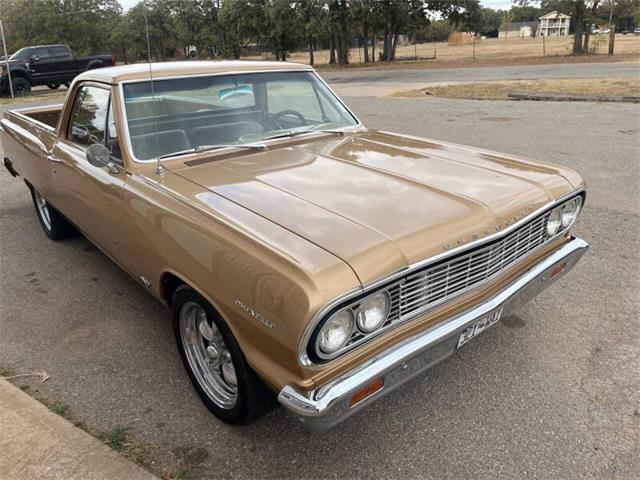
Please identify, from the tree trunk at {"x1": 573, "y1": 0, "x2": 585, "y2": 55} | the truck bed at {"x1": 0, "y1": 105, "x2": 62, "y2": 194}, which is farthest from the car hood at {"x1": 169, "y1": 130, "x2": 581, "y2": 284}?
the tree trunk at {"x1": 573, "y1": 0, "x2": 585, "y2": 55}

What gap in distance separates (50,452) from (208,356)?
→ 794 millimetres

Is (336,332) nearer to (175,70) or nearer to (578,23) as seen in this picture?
(175,70)

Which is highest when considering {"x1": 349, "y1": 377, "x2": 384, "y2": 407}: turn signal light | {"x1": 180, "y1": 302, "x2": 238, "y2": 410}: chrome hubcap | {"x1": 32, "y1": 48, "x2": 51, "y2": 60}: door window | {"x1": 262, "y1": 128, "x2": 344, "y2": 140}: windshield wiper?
{"x1": 32, "y1": 48, "x2": 51, "y2": 60}: door window

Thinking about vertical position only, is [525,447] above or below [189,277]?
below

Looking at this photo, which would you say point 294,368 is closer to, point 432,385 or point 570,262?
point 432,385

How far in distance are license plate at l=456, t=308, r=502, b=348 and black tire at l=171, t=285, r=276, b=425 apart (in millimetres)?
900

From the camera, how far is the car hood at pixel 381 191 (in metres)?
2.10

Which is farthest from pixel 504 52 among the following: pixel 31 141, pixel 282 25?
pixel 31 141

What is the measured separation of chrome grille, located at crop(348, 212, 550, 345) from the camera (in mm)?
2115

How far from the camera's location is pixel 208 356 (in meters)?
2.62

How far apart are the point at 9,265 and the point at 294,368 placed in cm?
370

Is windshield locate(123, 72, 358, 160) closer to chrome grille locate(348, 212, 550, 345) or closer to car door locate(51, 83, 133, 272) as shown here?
car door locate(51, 83, 133, 272)

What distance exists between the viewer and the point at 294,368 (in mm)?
1932

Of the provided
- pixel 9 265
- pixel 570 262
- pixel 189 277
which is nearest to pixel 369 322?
pixel 189 277
